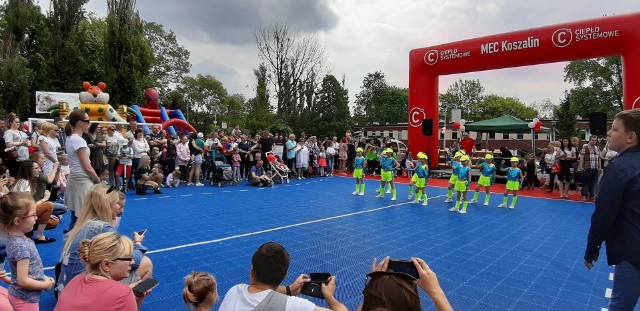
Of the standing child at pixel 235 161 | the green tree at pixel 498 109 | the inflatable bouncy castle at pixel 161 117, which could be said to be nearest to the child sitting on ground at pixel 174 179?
the standing child at pixel 235 161

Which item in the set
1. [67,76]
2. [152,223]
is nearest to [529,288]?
[152,223]

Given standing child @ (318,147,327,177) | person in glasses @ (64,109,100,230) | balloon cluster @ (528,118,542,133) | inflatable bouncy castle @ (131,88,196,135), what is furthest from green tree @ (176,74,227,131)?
person in glasses @ (64,109,100,230)

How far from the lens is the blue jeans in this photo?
243 cm

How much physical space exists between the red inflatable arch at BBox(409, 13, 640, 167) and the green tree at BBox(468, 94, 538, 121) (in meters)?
47.1

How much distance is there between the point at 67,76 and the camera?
2673 centimetres

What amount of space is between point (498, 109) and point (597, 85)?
74.7ft

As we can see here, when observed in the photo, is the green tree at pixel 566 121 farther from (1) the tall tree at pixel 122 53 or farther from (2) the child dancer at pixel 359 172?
(1) the tall tree at pixel 122 53

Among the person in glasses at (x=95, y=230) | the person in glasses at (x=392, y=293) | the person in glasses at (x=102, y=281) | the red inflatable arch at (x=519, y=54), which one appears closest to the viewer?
the person in glasses at (x=392, y=293)

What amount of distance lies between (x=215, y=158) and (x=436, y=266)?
33.0 feet

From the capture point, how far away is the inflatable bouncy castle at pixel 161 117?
720 inches

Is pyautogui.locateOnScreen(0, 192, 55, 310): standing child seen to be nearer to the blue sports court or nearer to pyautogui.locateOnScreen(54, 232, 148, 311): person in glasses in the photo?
pyautogui.locateOnScreen(54, 232, 148, 311): person in glasses

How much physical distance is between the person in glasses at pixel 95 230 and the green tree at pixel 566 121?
3589 centimetres

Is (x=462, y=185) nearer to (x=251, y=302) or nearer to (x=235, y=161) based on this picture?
(x=235, y=161)

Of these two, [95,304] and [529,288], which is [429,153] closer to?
[529,288]
